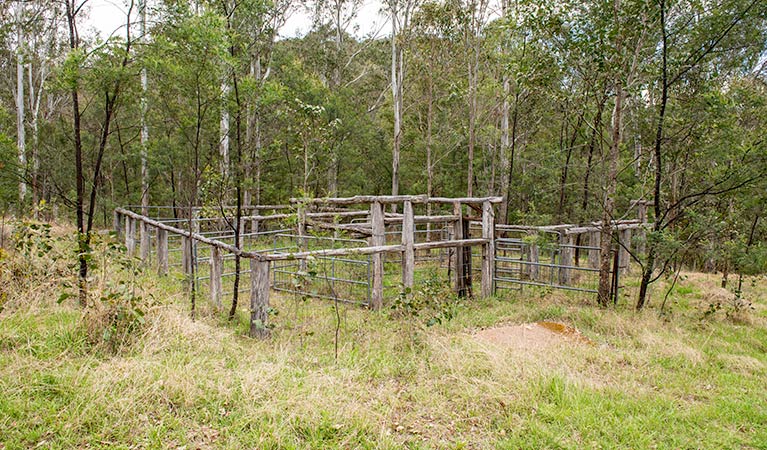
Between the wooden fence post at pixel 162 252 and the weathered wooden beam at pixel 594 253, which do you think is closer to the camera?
the wooden fence post at pixel 162 252

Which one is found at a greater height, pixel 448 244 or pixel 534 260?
pixel 448 244

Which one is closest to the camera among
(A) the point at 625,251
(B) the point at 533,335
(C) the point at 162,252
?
(B) the point at 533,335

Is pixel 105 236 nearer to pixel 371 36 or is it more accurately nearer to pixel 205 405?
pixel 205 405

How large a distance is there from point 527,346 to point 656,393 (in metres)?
1.56

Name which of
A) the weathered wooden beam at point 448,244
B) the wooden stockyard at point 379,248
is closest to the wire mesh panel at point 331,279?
the wooden stockyard at point 379,248

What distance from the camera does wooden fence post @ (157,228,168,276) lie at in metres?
9.59

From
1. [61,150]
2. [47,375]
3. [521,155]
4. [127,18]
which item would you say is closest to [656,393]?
[47,375]

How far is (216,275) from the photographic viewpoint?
7027 millimetres

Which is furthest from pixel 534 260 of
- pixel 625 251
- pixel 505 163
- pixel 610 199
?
pixel 505 163

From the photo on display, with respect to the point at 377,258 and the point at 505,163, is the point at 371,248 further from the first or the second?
the point at 505,163

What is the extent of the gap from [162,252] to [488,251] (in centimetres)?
673

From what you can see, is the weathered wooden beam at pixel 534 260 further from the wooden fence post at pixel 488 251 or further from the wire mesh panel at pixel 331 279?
the wire mesh panel at pixel 331 279

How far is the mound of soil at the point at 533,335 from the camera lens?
5930 millimetres

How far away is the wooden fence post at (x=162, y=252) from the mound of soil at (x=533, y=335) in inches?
261
